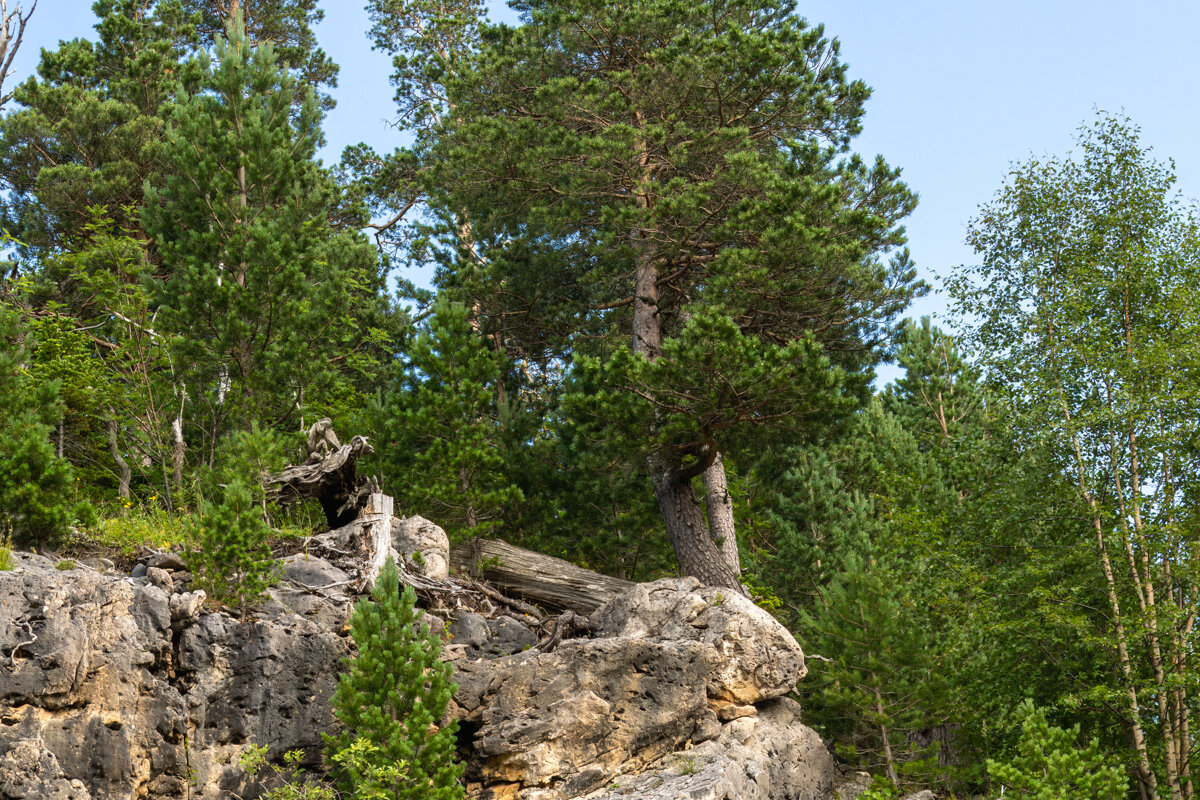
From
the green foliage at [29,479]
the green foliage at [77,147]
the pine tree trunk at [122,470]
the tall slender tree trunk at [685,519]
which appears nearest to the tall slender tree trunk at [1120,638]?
the tall slender tree trunk at [685,519]

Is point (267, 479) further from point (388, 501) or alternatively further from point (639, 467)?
point (639, 467)

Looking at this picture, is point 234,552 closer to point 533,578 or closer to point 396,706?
point 396,706

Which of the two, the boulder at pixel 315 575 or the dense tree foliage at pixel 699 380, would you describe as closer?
the boulder at pixel 315 575

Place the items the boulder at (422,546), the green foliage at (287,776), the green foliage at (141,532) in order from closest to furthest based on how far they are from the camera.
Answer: the green foliage at (287,776)
the green foliage at (141,532)
the boulder at (422,546)

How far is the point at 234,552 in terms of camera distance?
998 cm

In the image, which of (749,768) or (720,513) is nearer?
(749,768)

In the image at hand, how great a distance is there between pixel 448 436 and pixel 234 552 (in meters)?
4.46

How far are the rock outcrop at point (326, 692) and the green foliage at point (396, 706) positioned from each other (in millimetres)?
1071

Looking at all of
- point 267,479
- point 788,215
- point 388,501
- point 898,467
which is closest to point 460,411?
point 388,501

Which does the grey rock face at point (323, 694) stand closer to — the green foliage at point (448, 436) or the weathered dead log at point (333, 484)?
the weathered dead log at point (333, 484)

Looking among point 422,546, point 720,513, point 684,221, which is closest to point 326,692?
point 422,546

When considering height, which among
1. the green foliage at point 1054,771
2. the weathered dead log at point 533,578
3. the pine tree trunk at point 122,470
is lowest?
the green foliage at point 1054,771

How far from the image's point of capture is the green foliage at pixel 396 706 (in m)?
8.63

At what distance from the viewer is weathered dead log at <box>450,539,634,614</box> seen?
13586 mm
